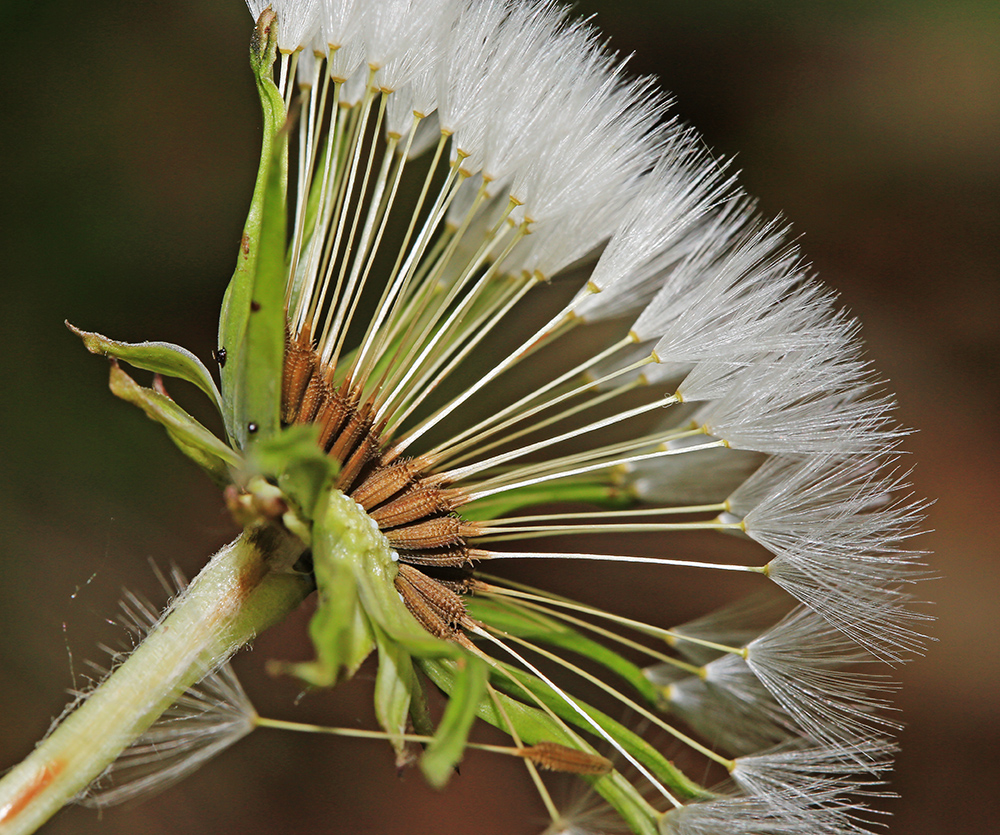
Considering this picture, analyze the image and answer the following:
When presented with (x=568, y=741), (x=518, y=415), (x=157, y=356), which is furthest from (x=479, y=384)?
(x=568, y=741)

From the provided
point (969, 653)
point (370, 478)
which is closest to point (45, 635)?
point (370, 478)

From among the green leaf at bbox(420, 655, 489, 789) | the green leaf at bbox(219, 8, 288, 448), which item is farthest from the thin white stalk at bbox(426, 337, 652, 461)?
the green leaf at bbox(420, 655, 489, 789)

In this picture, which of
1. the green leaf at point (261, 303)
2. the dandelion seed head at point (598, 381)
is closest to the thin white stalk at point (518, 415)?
the dandelion seed head at point (598, 381)

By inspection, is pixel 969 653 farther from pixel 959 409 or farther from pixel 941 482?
pixel 959 409

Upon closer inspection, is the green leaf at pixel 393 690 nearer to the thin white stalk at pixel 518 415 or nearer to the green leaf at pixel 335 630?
the green leaf at pixel 335 630

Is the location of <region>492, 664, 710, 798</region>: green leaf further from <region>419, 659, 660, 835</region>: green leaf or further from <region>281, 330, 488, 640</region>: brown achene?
<region>281, 330, 488, 640</region>: brown achene

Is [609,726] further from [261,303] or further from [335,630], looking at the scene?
[261,303]
